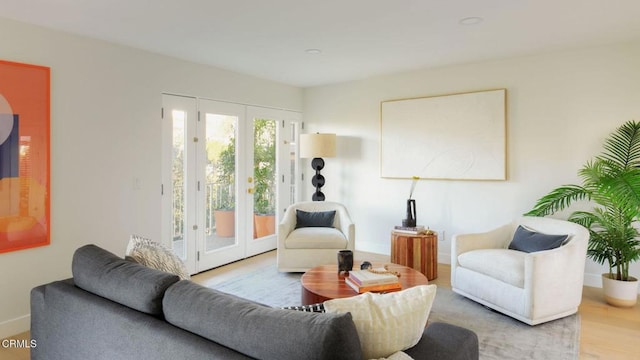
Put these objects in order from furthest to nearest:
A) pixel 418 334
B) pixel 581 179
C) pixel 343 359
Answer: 1. pixel 581 179
2. pixel 418 334
3. pixel 343 359

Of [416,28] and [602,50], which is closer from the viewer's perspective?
Answer: [416,28]

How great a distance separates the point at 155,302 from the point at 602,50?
15.2ft

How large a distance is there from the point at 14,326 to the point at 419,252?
3.69 meters

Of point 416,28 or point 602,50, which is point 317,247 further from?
point 602,50

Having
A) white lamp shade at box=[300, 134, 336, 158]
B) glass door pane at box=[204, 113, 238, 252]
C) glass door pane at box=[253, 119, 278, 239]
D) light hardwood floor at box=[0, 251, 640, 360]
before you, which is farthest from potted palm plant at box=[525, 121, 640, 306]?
glass door pane at box=[204, 113, 238, 252]

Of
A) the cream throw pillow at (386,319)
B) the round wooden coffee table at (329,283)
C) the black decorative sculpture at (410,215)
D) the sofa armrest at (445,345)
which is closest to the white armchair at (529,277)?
the round wooden coffee table at (329,283)

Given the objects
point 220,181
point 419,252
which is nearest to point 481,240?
point 419,252

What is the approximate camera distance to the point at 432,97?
4859 mm

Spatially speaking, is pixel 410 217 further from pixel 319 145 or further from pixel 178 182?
pixel 178 182

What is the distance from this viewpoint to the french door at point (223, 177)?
4305mm

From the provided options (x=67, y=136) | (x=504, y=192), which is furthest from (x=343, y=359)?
(x=504, y=192)

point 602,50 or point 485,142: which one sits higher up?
point 602,50

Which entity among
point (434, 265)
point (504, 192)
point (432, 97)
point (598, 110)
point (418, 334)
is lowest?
point (434, 265)

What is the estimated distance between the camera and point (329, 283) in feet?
9.64
